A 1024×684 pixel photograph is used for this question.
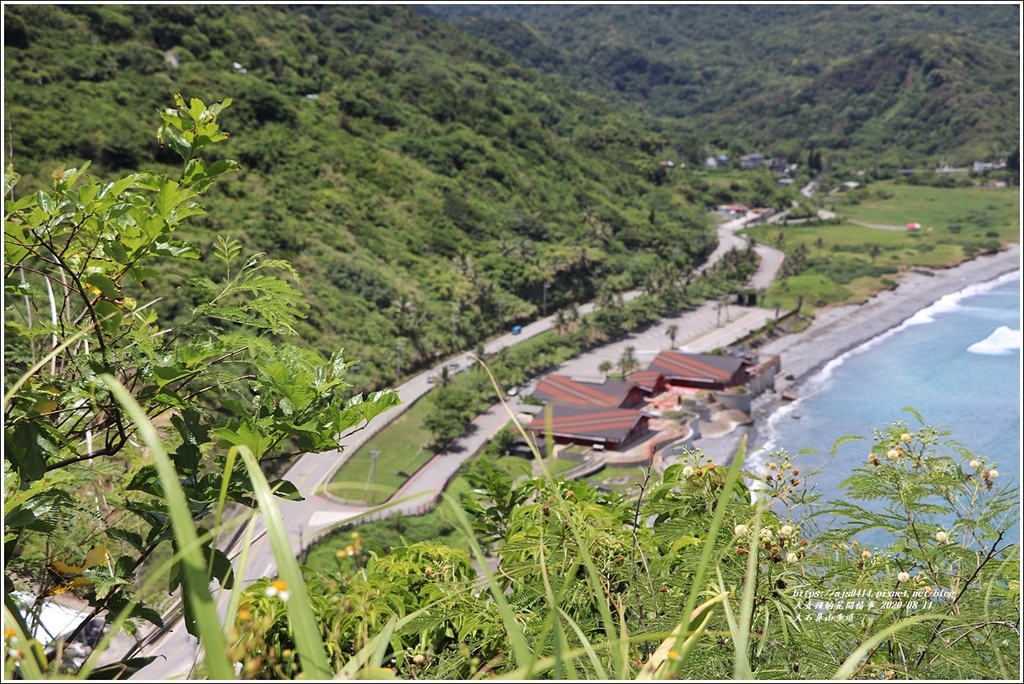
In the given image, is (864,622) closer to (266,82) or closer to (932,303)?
(932,303)

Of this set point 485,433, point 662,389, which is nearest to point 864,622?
point 485,433

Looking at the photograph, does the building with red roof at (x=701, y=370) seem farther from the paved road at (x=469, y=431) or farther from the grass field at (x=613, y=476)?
the grass field at (x=613, y=476)

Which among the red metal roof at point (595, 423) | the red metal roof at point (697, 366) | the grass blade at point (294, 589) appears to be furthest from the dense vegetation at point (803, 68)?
the grass blade at point (294, 589)

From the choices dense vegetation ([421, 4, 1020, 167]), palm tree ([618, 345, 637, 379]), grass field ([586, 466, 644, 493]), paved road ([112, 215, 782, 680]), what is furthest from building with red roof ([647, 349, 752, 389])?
dense vegetation ([421, 4, 1020, 167])

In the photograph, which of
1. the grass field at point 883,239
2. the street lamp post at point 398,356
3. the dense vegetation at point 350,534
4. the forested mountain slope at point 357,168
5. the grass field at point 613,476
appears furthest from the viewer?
the grass field at point 883,239

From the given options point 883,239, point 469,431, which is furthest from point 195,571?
point 883,239

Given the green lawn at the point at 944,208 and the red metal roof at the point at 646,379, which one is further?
the green lawn at the point at 944,208

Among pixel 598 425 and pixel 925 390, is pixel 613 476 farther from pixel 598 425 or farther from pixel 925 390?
pixel 925 390
